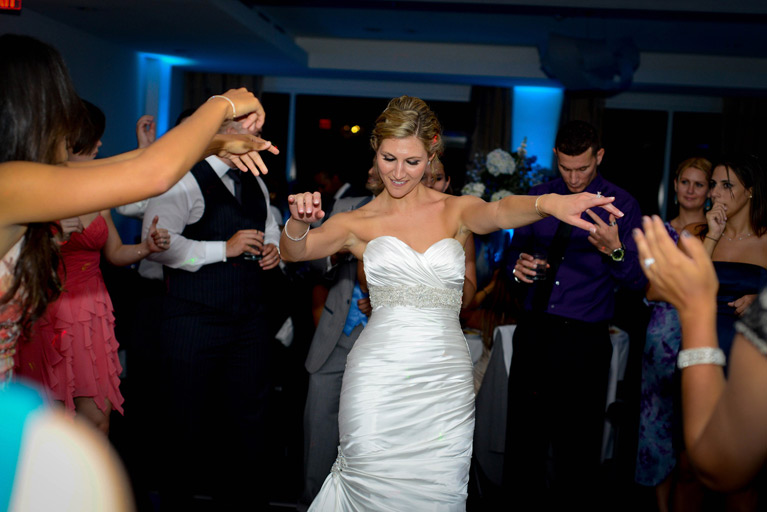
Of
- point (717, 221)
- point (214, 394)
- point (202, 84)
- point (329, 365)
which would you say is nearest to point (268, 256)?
point (329, 365)

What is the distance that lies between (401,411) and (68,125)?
1.38 metres

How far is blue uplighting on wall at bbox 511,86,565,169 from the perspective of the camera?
32.8 ft

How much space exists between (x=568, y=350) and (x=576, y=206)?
53.8 inches

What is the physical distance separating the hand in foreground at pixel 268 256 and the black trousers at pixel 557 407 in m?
1.24

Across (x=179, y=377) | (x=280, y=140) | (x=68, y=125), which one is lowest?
(x=179, y=377)

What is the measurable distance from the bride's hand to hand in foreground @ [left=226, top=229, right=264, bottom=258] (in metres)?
0.78

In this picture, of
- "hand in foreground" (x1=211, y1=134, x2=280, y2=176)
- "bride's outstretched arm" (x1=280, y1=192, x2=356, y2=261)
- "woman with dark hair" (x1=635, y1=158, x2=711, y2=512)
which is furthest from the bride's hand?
"woman with dark hair" (x1=635, y1=158, x2=711, y2=512)

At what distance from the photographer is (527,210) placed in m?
2.18

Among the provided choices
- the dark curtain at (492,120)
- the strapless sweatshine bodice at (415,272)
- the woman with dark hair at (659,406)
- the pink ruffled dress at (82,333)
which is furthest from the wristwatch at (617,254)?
the dark curtain at (492,120)

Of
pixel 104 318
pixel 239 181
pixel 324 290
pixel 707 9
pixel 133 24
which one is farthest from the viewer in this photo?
pixel 133 24

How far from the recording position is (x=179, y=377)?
3012mm

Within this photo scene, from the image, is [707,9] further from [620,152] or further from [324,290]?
[324,290]

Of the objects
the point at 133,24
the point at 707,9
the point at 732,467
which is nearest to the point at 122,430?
the point at 732,467

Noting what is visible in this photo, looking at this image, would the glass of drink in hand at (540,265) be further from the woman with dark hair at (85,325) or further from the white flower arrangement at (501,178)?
the white flower arrangement at (501,178)
